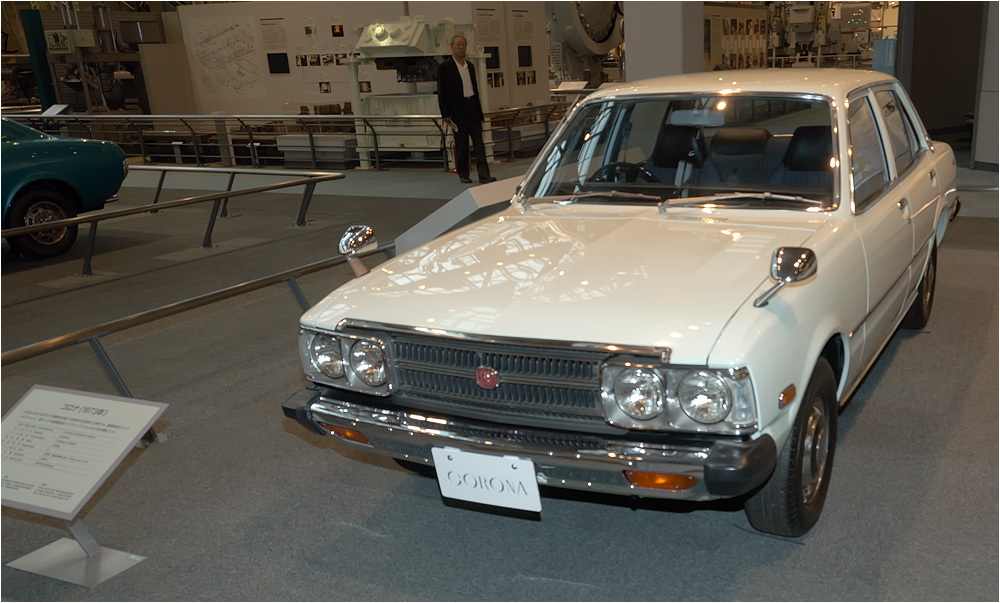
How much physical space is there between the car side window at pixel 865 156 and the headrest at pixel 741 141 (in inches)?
14.3

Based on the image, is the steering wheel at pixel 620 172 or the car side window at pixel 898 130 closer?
the steering wheel at pixel 620 172

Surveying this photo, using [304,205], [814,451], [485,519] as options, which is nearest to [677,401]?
[814,451]

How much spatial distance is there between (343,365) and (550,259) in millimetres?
824

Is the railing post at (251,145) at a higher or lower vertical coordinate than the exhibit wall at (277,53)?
lower

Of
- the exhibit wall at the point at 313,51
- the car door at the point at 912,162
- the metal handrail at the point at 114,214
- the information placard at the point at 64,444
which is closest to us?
the information placard at the point at 64,444

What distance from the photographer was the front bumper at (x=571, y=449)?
2.36 m

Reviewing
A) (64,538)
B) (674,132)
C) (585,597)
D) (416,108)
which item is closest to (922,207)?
(674,132)

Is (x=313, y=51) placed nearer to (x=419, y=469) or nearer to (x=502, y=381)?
(x=419, y=469)

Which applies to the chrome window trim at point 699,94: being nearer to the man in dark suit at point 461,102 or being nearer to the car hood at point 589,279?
the car hood at point 589,279

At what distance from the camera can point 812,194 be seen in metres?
3.37

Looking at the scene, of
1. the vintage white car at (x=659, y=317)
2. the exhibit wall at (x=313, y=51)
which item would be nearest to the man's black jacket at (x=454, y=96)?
the exhibit wall at (x=313, y=51)

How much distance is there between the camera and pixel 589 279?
2812 millimetres

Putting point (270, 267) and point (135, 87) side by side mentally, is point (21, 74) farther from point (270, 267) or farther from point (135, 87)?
point (270, 267)

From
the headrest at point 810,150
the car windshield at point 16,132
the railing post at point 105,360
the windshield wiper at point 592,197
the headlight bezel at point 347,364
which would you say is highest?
the headrest at point 810,150
